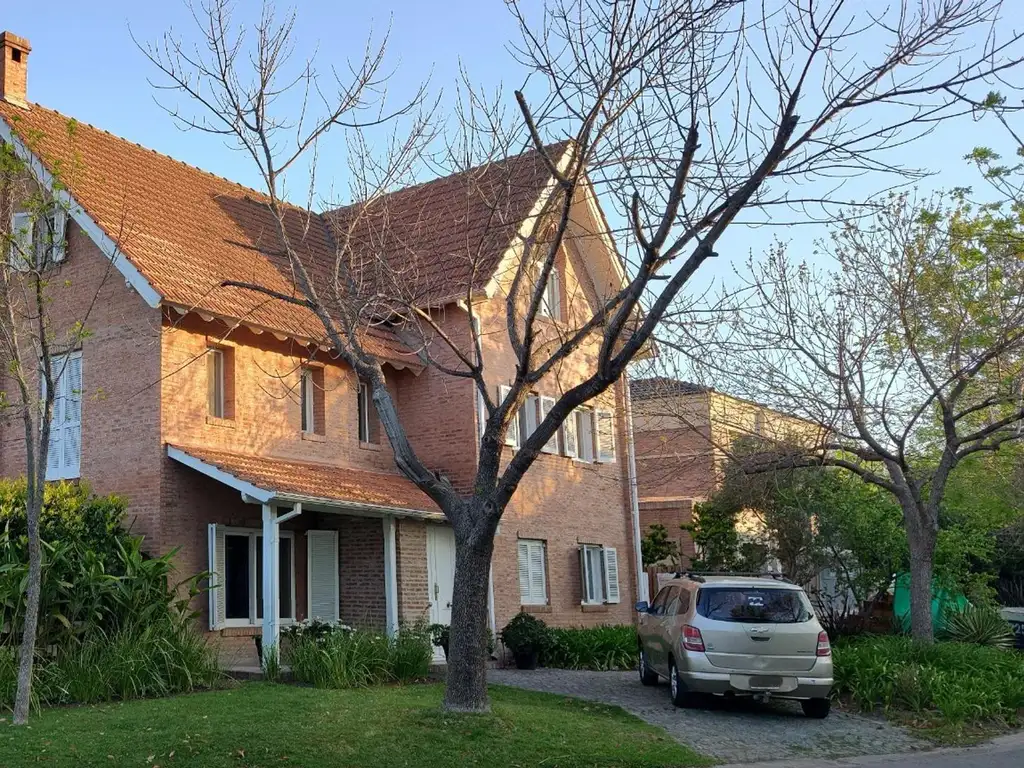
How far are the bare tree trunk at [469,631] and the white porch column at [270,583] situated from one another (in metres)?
4.65

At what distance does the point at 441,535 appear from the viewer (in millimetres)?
19250

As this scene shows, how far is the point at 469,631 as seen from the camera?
10883 mm

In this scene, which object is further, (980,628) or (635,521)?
(635,521)

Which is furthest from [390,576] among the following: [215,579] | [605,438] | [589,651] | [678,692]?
[605,438]

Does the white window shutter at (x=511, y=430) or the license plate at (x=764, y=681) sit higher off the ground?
the white window shutter at (x=511, y=430)

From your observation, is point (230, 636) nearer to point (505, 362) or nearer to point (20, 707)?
point (20, 707)

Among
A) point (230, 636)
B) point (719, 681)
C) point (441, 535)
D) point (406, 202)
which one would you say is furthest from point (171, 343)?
point (719, 681)

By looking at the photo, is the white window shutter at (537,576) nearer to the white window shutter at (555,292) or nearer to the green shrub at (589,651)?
the green shrub at (589,651)

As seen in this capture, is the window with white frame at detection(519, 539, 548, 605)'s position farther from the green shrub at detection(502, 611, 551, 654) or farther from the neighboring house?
the neighboring house

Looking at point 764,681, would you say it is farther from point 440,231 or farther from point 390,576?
point 440,231

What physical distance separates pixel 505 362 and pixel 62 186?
10.8 metres

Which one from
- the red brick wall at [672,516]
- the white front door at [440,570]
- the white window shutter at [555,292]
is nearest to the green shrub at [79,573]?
the white front door at [440,570]

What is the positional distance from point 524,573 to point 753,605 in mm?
8073

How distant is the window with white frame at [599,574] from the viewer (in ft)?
73.0
